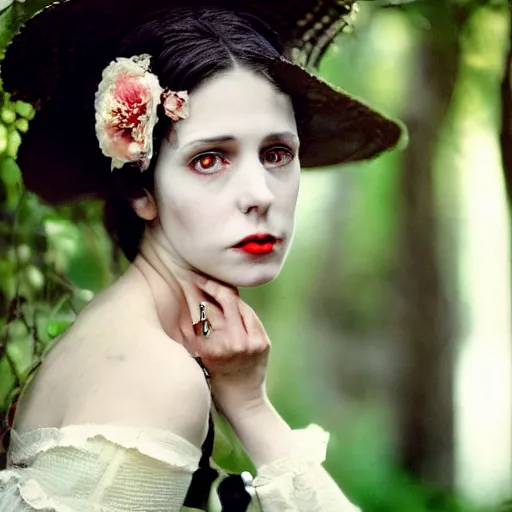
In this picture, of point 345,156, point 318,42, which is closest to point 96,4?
point 318,42

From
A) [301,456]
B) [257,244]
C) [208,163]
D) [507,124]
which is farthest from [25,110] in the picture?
[507,124]

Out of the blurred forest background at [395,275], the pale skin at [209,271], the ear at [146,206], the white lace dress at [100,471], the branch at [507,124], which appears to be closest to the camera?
the white lace dress at [100,471]

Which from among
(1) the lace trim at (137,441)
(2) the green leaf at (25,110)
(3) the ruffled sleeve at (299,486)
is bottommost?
(3) the ruffled sleeve at (299,486)

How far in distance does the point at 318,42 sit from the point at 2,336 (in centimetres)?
74

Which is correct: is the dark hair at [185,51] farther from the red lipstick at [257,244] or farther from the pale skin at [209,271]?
the red lipstick at [257,244]

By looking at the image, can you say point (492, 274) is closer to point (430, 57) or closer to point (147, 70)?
point (430, 57)

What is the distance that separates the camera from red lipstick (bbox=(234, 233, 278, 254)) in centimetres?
128

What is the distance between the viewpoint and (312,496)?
1255 mm

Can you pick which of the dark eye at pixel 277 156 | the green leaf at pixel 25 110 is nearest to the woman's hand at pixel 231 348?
the dark eye at pixel 277 156

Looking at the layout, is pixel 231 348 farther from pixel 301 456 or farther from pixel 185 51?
pixel 185 51

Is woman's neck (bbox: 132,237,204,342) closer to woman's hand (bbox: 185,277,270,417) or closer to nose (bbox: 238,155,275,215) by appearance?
woman's hand (bbox: 185,277,270,417)

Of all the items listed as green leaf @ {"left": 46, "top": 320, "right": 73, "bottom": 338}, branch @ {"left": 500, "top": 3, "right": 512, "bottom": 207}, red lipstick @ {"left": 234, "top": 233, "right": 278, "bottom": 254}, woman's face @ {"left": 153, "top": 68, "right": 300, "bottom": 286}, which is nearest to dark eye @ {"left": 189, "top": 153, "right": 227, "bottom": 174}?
woman's face @ {"left": 153, "top": 68, "right": 300, "bottom": 286}

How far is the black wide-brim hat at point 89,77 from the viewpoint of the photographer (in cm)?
131

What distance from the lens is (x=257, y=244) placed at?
4.25ft
